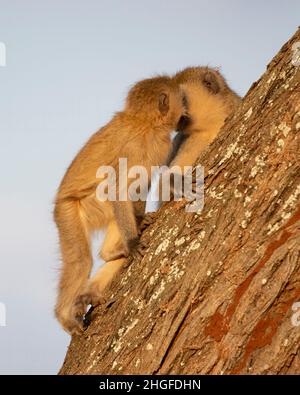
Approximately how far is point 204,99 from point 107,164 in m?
1.40

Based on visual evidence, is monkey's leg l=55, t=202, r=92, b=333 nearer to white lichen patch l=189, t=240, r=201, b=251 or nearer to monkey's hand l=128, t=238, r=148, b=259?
monkey's hand l=128, t=238, r=148, b=259

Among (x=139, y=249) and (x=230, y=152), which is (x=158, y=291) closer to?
(x=139, y=249)

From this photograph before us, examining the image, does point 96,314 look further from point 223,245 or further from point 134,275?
point 223,245

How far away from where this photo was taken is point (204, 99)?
7.00 meters

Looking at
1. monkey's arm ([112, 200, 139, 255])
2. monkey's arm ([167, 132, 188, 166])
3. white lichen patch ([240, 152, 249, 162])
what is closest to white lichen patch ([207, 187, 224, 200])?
white lichen patch ([240, 152, 249, 162])

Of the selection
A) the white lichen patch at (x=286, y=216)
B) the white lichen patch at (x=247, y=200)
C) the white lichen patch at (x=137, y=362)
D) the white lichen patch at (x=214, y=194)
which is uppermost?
the white lichen patch at (x=214, y=194)

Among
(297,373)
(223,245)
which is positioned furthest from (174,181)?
(297,373)

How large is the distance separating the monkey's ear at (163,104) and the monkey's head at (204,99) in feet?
0.96

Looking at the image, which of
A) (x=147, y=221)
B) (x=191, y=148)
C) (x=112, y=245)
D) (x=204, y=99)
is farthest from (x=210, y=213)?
(x=204, y=99)

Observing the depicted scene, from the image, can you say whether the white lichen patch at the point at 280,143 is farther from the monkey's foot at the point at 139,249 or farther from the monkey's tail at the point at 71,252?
the monkey's tail at the point at 71,252

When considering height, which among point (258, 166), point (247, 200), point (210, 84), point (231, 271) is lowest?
point (231, 271)

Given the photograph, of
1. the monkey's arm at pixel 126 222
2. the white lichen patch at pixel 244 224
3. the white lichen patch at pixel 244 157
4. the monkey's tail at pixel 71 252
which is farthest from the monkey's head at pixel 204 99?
the white lichen patch at pixel 244 224

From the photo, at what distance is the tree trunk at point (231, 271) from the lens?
363 centimetres

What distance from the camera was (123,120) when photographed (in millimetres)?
6578
